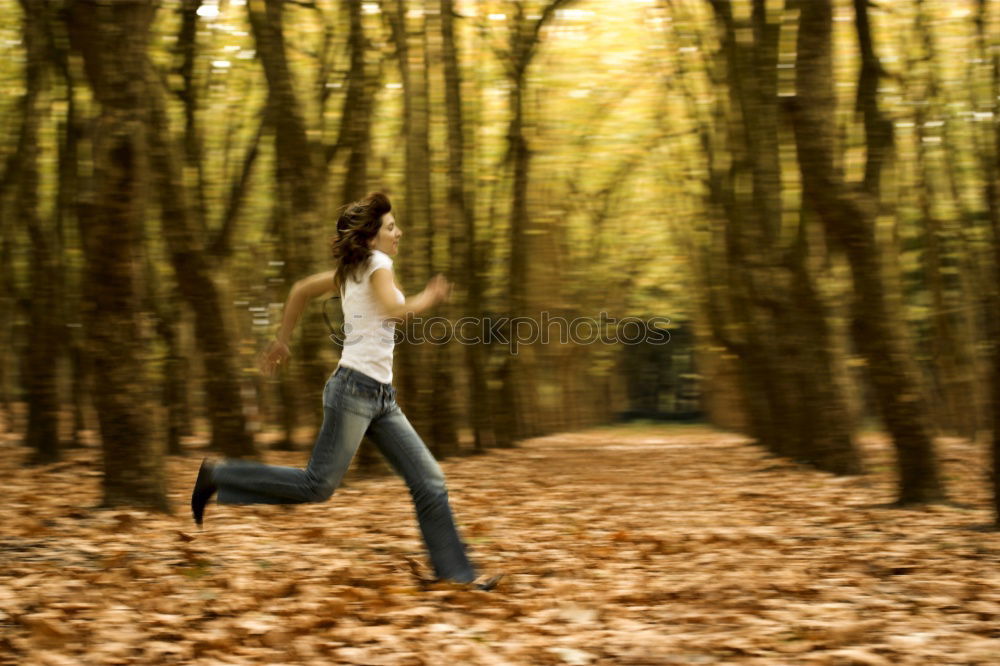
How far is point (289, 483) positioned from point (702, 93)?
1486 centimetres

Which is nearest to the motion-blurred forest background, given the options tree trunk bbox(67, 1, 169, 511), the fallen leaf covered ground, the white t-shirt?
tree trunk bbox(67, 1, 169, 511)

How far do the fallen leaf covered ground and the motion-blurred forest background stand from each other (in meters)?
1.00

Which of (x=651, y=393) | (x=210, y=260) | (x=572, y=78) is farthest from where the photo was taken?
(x=651, y=393)

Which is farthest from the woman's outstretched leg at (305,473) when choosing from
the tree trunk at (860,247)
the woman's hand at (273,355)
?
the tree trunk at (860,247)

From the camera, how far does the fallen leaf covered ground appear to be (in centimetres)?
530

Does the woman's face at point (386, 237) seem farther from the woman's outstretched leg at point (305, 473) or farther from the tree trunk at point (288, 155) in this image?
the tree trunk at point (288, 155)

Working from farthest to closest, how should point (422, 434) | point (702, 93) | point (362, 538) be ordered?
point (702, 93) < point (422, 434) < point (362, 538)

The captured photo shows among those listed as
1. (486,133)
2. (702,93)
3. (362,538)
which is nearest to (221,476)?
(362,538)

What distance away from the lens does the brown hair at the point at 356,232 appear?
6.46 meters

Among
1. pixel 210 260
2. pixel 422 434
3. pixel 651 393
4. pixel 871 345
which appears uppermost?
pixel 210 260

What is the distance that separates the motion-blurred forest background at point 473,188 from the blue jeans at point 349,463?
74.2 inches

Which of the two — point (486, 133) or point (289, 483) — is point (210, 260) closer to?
point (289, 483)

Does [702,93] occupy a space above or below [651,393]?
above

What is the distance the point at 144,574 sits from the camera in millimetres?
6645
